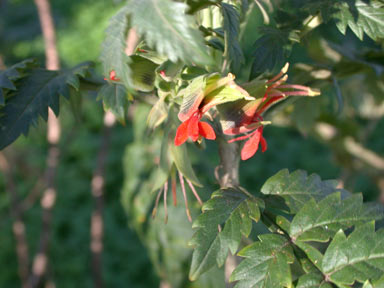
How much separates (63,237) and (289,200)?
1734mm

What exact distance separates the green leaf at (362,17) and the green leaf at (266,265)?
27 cm

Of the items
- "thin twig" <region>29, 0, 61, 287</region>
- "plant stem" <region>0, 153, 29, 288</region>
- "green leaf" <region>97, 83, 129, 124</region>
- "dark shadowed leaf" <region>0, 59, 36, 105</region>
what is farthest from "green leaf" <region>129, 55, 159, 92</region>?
"plant stem" <region>0, 153, 29, 288</region>

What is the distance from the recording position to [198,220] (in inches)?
18.5

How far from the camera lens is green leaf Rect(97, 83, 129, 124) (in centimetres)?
53

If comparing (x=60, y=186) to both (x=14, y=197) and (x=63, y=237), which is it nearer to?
(x=63, y=237)

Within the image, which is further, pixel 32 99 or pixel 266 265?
pixel 32 99

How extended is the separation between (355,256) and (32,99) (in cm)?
43

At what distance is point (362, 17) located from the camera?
0.54 meters

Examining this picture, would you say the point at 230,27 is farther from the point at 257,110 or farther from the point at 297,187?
the point at 297,187

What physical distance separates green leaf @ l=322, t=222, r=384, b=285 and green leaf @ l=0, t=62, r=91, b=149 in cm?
36

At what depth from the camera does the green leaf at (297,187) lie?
52 cm

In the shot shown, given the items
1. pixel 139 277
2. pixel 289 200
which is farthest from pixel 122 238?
pixel 289 200

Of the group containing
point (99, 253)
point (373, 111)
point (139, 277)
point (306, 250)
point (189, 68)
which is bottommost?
point (139, 277)

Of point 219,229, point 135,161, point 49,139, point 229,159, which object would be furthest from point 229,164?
point 135,161
